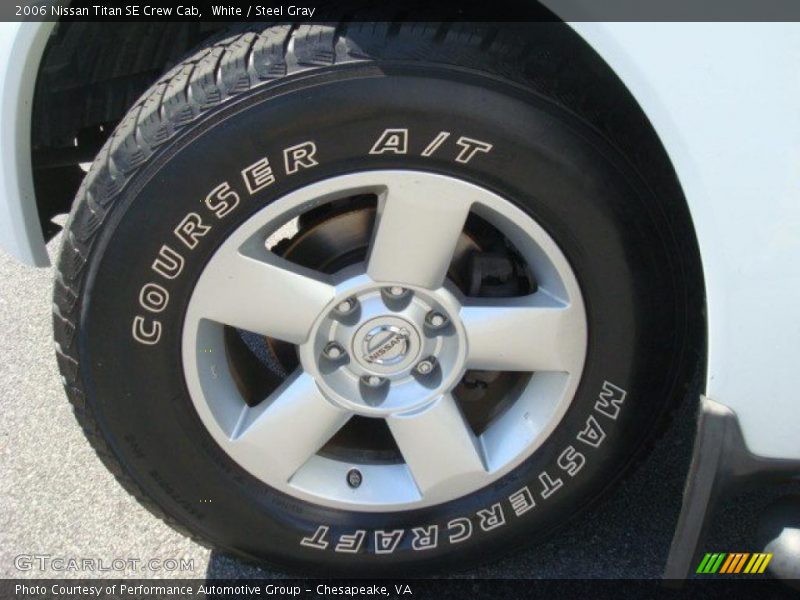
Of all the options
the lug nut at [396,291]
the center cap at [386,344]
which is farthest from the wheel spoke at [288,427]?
the lug nut at [396,291]

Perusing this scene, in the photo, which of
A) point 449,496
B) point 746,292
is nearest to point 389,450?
point 449,496

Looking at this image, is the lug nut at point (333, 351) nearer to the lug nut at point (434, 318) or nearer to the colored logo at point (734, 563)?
the lug nut at point (434, 318)

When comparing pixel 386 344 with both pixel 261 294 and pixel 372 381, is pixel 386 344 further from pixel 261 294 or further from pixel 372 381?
pixel 261 294

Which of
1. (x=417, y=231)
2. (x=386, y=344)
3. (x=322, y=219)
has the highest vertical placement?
(x=417, y=231)

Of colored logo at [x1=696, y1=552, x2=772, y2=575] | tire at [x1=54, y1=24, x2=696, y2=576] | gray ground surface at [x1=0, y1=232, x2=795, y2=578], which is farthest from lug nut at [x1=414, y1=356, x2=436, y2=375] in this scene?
colored logo at [x1=696, y1=552, x2=772, y2=575]

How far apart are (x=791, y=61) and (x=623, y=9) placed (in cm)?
24

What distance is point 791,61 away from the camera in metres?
1.36

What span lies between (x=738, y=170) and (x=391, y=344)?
696mm

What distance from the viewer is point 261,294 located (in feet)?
5.63

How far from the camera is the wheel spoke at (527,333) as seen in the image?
1729mm

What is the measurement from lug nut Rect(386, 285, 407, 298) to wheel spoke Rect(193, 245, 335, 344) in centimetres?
10

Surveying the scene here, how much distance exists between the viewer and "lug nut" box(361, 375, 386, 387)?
6.00 feet

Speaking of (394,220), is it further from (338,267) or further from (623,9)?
(623,9)

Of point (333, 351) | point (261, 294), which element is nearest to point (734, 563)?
point (333, 351)
